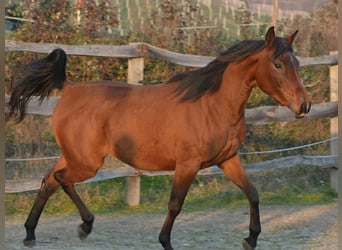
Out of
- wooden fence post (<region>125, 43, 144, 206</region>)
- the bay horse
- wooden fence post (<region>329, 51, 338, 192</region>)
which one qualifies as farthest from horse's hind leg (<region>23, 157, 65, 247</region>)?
wooden fence post (<region>329, 51, 338, 192</region>)

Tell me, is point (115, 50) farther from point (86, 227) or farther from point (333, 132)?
point (333, 132)

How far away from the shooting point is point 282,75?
13.4ft

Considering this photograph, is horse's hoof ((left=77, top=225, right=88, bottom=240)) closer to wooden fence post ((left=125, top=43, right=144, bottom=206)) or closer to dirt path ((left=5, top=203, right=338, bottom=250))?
dirt path ((left=5, top=203, right=338, bottom=250))

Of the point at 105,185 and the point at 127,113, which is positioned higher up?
the point at 127,113

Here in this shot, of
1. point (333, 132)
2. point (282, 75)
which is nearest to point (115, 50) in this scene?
point (282, 75)

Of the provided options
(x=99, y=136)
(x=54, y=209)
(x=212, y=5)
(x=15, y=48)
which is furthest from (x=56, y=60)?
(x=212, y=5)

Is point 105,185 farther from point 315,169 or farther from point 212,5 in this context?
point 212,5

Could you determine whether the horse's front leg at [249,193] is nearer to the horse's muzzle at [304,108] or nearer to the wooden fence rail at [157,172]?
the horse's muzzle at [304,108]

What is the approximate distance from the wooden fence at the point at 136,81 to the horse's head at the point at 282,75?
252cm

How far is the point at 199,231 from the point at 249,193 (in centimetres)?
116

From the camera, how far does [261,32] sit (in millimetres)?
10516

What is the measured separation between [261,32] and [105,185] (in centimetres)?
472

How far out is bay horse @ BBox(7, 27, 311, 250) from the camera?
427 cm

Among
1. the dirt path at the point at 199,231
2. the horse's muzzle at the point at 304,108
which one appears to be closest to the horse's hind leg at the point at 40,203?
the dirt path at the point at 199,231
